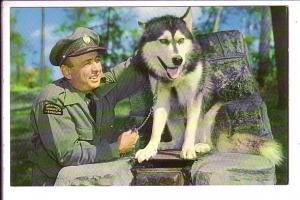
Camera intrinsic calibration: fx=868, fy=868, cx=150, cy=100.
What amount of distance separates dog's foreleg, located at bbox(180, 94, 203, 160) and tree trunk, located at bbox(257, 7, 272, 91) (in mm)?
411

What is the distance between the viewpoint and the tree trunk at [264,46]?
5.51 m

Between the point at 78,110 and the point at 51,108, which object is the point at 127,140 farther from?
the point at 51,108

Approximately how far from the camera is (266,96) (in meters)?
5.54

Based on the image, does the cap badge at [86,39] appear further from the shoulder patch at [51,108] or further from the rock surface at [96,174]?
the rock surface at [96,174]

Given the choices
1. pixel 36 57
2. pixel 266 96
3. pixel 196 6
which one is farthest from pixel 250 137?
pixel 36 57

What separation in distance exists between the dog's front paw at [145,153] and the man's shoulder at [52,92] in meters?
0.63

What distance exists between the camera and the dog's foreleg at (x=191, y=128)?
5.50m

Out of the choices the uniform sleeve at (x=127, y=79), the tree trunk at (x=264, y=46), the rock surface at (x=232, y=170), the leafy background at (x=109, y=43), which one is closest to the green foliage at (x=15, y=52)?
the leafy background at (x=109, y=43)

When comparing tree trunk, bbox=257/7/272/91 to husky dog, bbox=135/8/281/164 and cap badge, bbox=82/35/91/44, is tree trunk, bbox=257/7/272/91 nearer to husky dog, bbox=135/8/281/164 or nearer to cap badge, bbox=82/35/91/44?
husky dog, bbox=135/8/281/164

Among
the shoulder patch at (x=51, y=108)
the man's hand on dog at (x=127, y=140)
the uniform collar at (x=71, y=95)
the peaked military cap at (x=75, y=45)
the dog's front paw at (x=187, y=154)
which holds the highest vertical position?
the peaked military cap at (x=75, y=45)

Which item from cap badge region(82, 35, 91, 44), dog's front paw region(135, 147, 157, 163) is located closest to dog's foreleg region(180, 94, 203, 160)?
dog's front paw region(135, 147, 157, 163)

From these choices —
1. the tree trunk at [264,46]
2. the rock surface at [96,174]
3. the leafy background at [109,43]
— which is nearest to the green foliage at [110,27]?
the leafy background at [109,43]

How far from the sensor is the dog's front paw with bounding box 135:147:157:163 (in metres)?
5.50

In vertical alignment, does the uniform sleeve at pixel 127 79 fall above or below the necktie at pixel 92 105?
above
